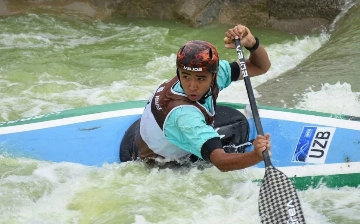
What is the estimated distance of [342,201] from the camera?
355 centimetres

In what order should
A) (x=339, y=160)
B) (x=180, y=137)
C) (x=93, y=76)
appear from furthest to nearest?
(x=93, y=76) < (x=339, y=160) < (x=180, y=137)

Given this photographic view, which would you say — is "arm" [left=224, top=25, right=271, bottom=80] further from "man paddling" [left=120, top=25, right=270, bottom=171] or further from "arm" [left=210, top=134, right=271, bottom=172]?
"arm" [left=210, top=134, right=271, bottom=172]

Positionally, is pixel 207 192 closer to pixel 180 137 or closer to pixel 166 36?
pixel 180 137

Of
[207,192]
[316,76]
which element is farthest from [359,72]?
[207,192]

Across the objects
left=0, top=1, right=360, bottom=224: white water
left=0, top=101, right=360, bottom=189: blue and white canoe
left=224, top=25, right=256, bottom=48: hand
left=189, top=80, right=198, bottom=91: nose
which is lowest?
left=0, top=1, right=360, bottom=224: white water

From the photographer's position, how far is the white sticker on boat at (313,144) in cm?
371

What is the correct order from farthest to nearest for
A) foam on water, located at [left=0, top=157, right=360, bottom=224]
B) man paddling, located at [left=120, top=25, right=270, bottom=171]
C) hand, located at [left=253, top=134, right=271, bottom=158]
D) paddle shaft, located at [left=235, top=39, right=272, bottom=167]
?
foam on water, located at [left=0, top=157, right=360, bottom=224], paddle shaft, located at [left=235, top=39, right=272, bottom=167], man paddling, located at [left=120, top=25, right=270, bottom=171], hand, located at [left=253, top=134, right=271, bottom=158]


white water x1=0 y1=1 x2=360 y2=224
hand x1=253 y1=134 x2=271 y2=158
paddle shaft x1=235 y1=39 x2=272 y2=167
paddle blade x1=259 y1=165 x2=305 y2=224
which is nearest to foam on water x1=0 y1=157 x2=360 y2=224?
white water x1=0 y1=1 x2=360 y2=224

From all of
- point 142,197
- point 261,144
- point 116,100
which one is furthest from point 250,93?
point 116,100

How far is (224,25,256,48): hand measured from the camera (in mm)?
3479

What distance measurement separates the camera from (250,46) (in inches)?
142

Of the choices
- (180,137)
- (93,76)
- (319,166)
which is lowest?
(93,76)

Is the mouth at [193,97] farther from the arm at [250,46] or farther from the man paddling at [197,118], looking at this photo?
the arm at [250,46]

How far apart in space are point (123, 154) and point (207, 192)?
0.59 meters
